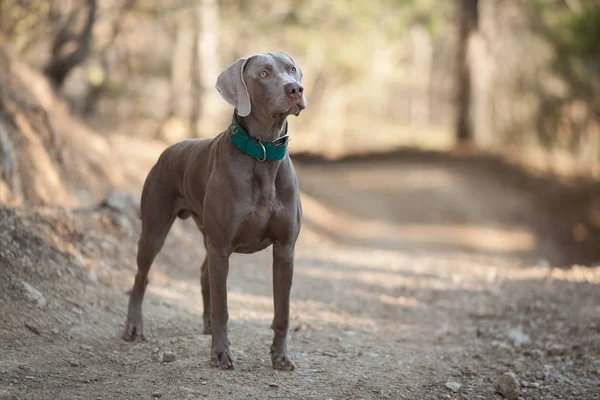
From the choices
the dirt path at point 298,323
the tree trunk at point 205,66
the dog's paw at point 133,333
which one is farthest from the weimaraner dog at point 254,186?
the tree trunk at point 205,66

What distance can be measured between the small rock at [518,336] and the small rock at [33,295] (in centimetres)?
429

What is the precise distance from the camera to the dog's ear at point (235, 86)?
17.3 ft

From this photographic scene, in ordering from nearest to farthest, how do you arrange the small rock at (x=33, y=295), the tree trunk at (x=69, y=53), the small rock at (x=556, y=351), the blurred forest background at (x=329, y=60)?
1. the small rock at (x=33, y=295)
2. the small rock at (x=556, y=351)
3. the tree trunk at (x=69, y=53)
4. the blurred forest background at (x=329, y=60)

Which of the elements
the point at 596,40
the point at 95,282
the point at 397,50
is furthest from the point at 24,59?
the point at 397,50

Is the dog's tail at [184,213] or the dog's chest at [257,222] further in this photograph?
the dog's tail at [184,213]

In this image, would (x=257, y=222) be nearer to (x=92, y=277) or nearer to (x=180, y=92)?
(x=92, y=277)

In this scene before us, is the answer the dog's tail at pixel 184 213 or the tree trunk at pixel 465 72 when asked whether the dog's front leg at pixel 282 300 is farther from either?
the tree trunk at pixel 465 72

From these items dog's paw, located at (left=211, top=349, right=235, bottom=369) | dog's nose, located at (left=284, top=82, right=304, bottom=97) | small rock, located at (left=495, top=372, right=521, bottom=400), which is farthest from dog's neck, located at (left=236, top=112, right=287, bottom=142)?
small rock, located at (left=495, top=372, right=521, bottom=400)

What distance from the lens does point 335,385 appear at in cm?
541

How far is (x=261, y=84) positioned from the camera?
17.4ft

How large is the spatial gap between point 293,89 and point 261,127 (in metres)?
0.45

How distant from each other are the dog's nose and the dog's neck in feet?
1.03

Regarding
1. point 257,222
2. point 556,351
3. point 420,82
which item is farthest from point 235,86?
point 420,82

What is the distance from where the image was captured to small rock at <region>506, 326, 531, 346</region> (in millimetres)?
7359
